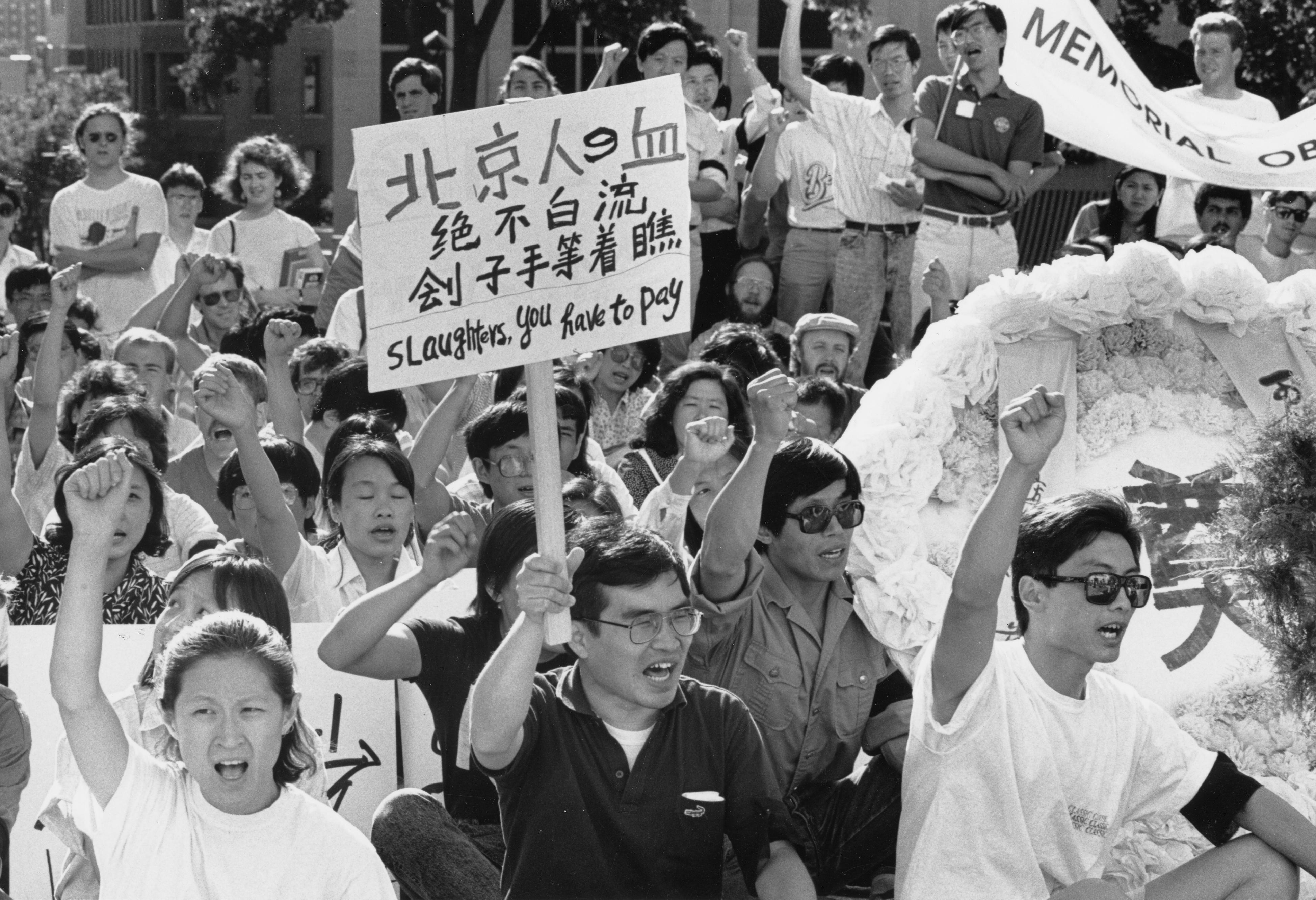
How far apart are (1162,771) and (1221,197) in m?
4.49

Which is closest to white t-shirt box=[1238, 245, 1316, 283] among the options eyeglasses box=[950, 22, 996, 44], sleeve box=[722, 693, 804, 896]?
eyeglasses box=[950, 22, 996, 44]

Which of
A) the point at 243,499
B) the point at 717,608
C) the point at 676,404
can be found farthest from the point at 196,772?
the point at 676,404

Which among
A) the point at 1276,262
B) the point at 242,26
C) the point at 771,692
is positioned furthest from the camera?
the point at 242,26

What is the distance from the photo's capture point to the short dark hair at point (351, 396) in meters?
6.07

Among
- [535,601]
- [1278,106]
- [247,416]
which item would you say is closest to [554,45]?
[1278,106]

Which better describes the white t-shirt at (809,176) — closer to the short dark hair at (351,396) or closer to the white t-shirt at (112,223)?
the short dark hair at (351,396)

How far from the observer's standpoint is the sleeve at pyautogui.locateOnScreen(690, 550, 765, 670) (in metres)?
4.20

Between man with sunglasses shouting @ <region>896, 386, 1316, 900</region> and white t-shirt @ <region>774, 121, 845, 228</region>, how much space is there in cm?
457

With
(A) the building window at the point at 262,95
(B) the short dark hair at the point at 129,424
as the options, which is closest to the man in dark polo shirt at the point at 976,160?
(B) the short dark hair at the point at 129,424

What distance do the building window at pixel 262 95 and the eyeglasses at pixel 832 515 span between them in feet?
109

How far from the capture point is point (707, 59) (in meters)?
8.55

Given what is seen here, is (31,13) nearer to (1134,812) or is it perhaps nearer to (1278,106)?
(1278,106)

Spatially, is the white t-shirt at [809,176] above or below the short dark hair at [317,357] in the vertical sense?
above

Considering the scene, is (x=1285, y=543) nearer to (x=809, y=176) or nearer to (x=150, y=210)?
(x=809, y=176)
